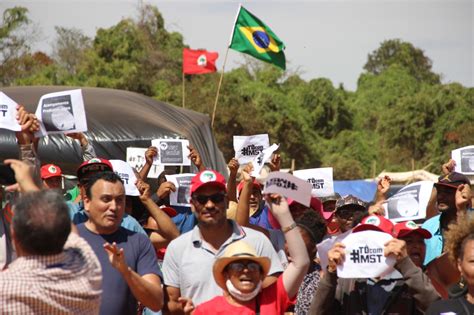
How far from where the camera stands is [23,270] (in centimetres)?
429

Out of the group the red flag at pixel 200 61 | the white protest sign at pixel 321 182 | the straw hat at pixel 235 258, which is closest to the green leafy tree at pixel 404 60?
the red flag at pixel 200 61

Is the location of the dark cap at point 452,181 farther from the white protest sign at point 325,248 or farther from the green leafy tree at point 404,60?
the green leafy tree at point 404,60

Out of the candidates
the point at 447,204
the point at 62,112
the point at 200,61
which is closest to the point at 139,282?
the point at 62,112

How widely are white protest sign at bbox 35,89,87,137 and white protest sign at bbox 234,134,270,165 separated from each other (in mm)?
3215

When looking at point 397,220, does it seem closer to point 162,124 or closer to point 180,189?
point 180,189

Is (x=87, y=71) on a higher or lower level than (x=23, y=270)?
higher

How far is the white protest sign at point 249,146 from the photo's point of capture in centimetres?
1030

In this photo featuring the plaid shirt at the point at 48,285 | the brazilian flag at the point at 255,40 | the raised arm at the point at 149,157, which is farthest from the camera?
the brazilian flag at the point at 255,40

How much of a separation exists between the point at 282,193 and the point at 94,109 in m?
10.6

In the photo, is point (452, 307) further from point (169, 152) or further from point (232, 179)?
point (169, 152)

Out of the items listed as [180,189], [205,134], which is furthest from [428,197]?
[205,134]

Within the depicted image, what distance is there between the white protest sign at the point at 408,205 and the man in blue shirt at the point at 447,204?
0.33m

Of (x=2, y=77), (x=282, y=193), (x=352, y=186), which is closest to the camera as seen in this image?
(x=282, y=193)

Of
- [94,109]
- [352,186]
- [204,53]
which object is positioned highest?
[204,53]
